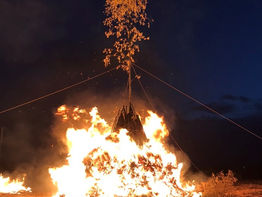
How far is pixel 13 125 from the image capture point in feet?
98.1

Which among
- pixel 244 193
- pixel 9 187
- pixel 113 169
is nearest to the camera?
pixel 113 169

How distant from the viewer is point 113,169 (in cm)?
882

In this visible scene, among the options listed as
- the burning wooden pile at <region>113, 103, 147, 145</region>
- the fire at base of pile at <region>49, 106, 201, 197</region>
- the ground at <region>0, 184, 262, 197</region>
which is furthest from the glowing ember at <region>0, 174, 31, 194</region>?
the burning wooden pile at <region>113, 103, 147, 145</region>

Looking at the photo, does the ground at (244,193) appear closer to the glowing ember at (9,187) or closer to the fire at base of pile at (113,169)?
the glowing ember at (9,187)

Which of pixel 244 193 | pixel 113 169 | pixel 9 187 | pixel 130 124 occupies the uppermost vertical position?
pixel 9 187

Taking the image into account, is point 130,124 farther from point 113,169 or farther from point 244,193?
point 244,193

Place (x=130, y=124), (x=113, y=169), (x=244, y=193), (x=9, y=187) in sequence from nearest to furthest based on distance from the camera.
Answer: (x=113, y=169)
(x=130, y=124)
(x=9, y=187)
(x=244, y=193)

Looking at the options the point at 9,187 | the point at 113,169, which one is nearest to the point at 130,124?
the point at 113,169

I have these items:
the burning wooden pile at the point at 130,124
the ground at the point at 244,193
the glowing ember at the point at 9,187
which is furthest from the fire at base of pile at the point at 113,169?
the glowing ember at the point at 9,187

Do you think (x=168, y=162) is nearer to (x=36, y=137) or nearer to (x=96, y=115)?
(x=96, y=115)

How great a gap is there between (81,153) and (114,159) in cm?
121

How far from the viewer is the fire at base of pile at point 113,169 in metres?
8.82

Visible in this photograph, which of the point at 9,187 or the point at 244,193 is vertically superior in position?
the point at 9,187

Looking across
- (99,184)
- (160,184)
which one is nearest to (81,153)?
(99,184)
